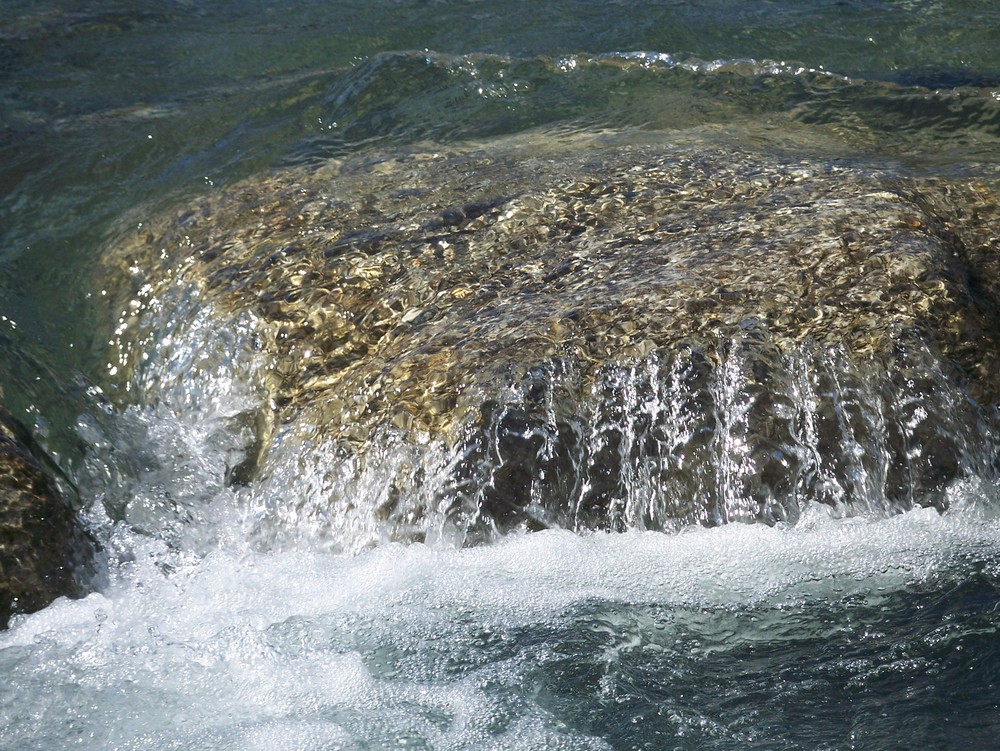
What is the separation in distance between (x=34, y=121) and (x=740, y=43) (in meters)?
5.09

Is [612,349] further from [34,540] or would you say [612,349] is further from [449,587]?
[34,540]

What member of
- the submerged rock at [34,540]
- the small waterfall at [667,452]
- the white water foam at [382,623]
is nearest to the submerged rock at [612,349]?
the small waterfall at [667,452]

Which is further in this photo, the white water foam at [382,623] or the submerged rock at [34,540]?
the submerged rock at [34,540]

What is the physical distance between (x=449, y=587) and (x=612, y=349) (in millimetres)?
1127

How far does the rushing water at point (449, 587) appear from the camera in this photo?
3.18 m

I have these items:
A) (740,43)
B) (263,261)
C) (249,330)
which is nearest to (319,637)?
(249,330)

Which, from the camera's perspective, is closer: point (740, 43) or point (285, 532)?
point (285, 532)

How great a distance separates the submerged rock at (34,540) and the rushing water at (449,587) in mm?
87

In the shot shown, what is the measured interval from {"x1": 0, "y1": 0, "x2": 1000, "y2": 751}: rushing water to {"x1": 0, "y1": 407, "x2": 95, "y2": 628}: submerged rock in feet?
0.28

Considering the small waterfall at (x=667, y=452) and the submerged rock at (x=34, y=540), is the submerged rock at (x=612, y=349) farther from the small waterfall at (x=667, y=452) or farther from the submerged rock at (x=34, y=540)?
the submerged rock at (x=34, y=540)

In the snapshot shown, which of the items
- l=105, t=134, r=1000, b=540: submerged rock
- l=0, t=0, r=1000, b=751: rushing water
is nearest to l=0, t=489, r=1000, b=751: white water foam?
l=0, t=0, r=1000, b=751: rushing water

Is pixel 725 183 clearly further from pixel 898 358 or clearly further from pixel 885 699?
pixel 885 699

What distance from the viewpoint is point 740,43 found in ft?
26.4

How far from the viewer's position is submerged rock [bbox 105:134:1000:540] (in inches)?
158
